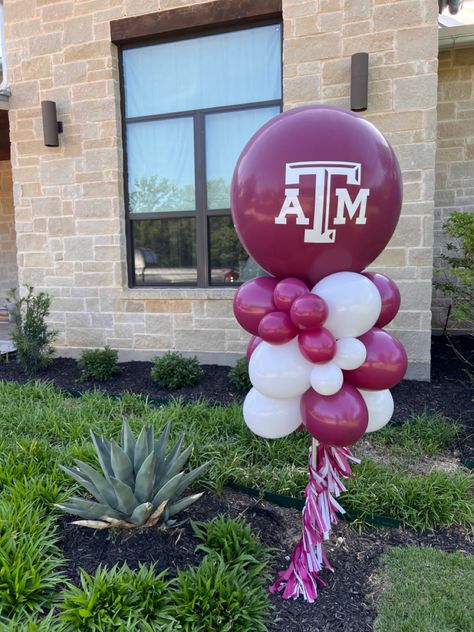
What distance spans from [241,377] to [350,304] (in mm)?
2831

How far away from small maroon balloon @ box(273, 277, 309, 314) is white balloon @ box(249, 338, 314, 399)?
152 millimetres

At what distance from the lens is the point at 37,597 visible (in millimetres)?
2084

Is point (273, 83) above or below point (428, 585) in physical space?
above

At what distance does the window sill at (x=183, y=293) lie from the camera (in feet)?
17.4

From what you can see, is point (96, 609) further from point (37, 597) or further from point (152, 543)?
point (152, 543)

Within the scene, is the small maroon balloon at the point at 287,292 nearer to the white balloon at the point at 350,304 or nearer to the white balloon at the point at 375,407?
the white balloon at the point at 350,304

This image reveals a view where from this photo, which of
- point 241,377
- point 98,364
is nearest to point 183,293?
point 98,364

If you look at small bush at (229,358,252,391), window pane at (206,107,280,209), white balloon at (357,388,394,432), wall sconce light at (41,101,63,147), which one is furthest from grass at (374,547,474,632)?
wall sconce light at (41,101,63,147)

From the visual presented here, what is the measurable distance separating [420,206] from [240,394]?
247 centimetres

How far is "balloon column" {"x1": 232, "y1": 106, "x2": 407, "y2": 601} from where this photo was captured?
1.90 meters

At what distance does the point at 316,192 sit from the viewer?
188 cm

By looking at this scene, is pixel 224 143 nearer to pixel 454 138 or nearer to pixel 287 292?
pixel 454 138

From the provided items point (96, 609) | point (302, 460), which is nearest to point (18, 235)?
point (302, 460)

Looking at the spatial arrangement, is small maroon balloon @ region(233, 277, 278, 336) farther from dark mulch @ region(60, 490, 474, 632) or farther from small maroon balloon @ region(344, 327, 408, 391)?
dark mulch @ region(60, 490, 474, 632)
